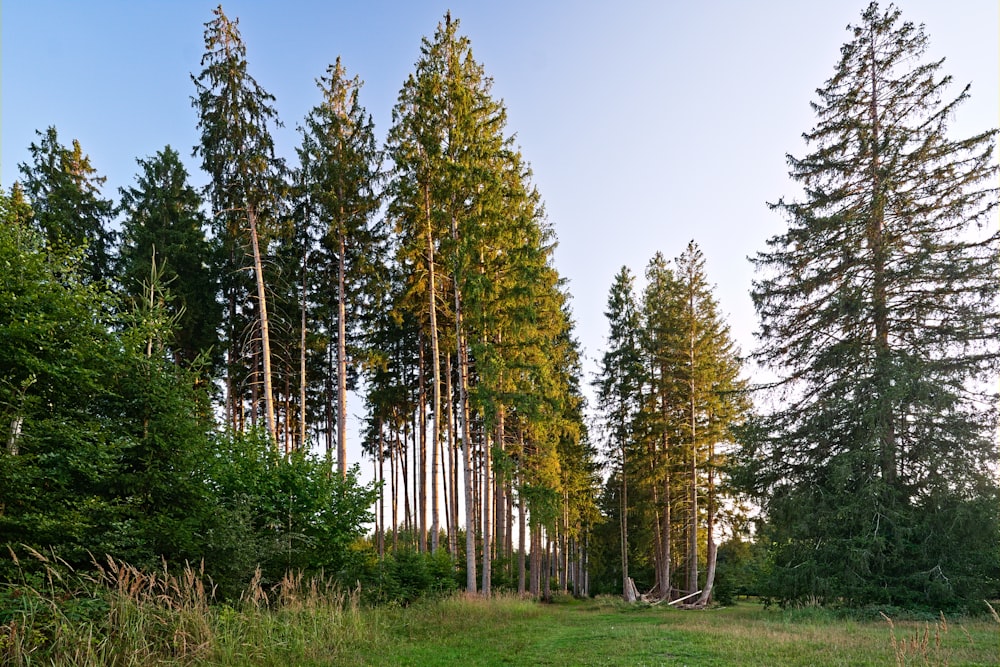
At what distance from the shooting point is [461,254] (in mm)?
16516

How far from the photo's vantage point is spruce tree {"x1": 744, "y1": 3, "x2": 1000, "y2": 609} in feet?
42.8

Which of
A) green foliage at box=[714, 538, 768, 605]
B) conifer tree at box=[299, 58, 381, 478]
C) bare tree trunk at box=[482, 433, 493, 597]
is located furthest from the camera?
green foliage at box=[714, 538, 768, 605]

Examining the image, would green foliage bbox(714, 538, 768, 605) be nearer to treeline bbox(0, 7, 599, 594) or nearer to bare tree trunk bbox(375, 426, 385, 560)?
treeline bbox(0, 7, 599, 594)

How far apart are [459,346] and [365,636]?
32.1ft

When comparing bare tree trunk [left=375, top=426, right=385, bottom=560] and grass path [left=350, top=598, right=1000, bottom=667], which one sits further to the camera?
bare tree trunk [left=375, top=426, right=385, bottom=560]

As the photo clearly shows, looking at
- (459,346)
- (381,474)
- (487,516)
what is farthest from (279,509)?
(381,474)

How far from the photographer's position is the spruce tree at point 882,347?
13.0 meters

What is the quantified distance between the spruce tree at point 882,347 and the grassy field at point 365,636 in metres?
1.84

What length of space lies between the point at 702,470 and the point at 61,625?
74.4 ft

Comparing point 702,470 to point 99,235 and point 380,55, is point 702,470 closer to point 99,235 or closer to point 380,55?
point 380,55

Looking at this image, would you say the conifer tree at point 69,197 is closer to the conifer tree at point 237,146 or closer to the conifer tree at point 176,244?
the conifer tree at point 176,244

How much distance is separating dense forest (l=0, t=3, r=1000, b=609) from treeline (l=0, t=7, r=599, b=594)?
0.08 meters

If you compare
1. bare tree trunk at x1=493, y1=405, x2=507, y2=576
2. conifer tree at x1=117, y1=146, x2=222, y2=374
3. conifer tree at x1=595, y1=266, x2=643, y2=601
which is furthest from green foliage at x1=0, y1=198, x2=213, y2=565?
conifer tree at x1=595, y1=266, x2=643, y2=601

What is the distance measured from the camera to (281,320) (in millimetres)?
18016
